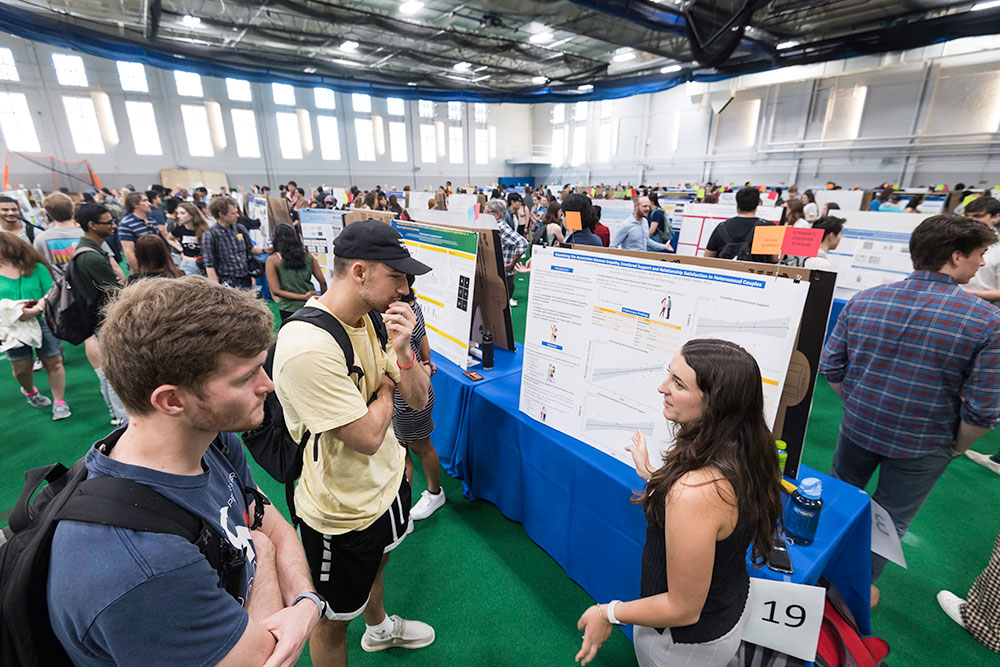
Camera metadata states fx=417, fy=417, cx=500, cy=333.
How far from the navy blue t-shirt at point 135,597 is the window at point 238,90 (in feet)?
68.9

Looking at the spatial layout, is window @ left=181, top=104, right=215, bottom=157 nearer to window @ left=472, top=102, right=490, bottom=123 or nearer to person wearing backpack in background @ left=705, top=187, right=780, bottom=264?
window @ left=472, top=102, right=490, bottom=123

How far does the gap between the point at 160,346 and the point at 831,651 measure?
213 cm

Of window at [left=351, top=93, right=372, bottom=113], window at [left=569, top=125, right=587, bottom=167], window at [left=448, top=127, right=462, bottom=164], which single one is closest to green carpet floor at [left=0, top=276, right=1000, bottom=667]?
window at [left=351, top=93, right=372, bottom=113]

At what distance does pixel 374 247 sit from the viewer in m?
1.37

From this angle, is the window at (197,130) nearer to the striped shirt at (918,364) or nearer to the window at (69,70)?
the window at (69,70)

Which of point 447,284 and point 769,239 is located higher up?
point 769,239

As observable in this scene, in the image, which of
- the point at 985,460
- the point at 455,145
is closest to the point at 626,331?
the point at 985,460

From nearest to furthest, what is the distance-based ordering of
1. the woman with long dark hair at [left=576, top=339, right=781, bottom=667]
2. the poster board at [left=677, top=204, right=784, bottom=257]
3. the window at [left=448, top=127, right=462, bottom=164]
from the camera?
the woman with long dark hair at [left=576, top=339, right=781, bottom=667]
the poster board at [left=677, top=204, right=784, bottom=257]
the window at [left=448, top=127, right=462, bottom=164]

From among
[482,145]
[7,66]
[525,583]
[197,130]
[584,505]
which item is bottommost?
[525,583]

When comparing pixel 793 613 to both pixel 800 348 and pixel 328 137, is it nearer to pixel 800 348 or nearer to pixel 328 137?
pixel 800 348

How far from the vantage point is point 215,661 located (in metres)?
0.70

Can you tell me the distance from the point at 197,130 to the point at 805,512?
21300 mm

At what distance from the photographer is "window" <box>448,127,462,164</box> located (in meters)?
23.2

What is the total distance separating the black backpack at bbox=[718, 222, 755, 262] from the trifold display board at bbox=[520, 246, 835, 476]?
288 cm
